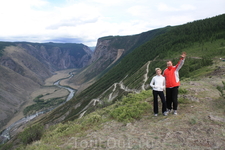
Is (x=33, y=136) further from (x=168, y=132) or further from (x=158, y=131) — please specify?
(x=168, y=132)

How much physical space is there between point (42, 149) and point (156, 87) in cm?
776

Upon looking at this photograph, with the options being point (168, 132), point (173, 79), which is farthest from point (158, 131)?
point (173, 79)

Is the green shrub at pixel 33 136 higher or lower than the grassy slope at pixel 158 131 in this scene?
lower

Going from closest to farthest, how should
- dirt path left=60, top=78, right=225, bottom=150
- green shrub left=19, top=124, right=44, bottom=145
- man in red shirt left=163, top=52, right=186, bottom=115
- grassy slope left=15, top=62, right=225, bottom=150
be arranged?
dirt path left=60, top=78, right=225, bottom=150 → grassy slope left=15, top=62, right=225, bottom=150 → man in red shirt left=163, top=52, right=186, bottom=115 → green shrub left=19, top=124, right=44, bottom=145

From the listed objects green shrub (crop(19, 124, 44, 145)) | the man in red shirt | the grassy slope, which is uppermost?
the man in red shirt

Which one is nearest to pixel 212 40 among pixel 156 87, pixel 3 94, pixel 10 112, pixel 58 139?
pixel 156 87

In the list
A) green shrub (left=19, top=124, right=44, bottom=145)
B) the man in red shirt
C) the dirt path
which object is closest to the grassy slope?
the dirt path

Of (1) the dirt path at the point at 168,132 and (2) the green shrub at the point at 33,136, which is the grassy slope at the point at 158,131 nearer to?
(1) the dirt path at the point at 168,132

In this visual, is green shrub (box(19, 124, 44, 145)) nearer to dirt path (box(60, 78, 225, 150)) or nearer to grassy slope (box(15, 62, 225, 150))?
grassy slope (box(15, 62, 225, 150))

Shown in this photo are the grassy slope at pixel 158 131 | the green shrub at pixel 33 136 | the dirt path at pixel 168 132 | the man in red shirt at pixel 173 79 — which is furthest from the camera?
the green shrub at pixel 33 136

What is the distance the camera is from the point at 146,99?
52.3ft

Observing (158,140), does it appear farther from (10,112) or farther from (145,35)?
(145,35)

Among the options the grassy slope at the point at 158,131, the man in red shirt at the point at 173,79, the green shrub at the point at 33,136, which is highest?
the man in red shirt at the point at 173,79

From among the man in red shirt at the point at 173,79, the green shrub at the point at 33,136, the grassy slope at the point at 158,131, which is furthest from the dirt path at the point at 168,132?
the green shrub at the point at 33,136
